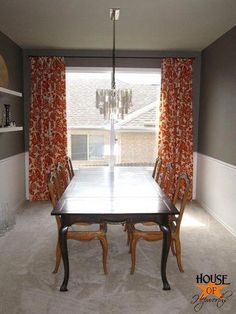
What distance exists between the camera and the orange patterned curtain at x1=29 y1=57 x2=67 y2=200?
17.0 feet

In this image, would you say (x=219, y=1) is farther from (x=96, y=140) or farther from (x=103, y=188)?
(x=96, y=140)

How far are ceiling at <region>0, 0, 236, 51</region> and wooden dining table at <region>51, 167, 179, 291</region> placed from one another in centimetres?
186

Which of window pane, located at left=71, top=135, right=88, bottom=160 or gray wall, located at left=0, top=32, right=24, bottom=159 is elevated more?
gray wall, located at left=0, top=32, right=24, bottom=159

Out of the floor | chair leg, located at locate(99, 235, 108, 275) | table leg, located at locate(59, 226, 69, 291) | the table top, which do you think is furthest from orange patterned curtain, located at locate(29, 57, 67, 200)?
table leg, located at locate(59, 226, 69, 291)

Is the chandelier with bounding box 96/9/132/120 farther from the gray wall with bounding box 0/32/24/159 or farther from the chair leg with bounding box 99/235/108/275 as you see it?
the gray wall with bounding box 0/32/24/159

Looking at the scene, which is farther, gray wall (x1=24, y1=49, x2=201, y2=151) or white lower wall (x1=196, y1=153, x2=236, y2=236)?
gray wall (x1=24, y1=49, x2=201, y2=151)

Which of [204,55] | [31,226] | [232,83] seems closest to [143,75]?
[204,55]

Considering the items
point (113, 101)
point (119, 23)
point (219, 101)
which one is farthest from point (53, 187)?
point (219, 101)

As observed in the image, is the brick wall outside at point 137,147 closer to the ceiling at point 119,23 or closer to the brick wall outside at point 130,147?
the brick wall outside at point 130,147

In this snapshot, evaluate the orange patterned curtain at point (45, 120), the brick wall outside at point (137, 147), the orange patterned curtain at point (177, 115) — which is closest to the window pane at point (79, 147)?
the orange patterned curtain at point (45, 120)

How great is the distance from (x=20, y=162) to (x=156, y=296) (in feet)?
11.2

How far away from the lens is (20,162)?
16.9 feet

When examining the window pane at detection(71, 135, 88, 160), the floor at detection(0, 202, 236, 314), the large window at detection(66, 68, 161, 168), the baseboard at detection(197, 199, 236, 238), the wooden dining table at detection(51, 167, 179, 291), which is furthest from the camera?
the window pane at detection(71, 135, 88, 160)

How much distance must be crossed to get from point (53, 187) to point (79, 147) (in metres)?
3.02
